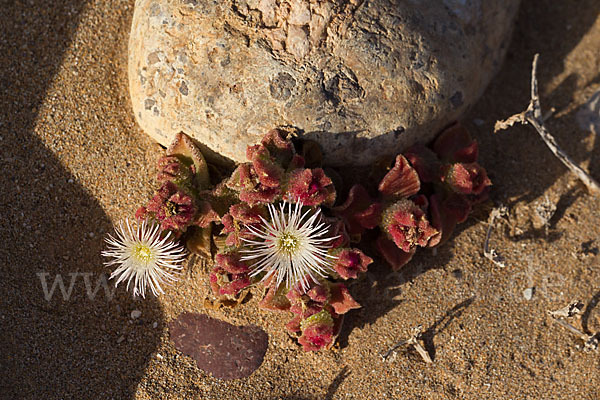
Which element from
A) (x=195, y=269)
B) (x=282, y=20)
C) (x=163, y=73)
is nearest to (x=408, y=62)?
(x=282, y=20)

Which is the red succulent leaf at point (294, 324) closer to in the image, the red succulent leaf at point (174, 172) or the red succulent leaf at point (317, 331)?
the red succulent leaf at point (317, 331)

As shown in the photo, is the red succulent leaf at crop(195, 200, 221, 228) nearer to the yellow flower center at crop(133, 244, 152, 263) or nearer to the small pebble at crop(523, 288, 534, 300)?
the yellow flower center at crop(133, 244, 152, 263)

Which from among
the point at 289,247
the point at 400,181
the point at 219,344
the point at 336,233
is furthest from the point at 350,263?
the point at 219,344

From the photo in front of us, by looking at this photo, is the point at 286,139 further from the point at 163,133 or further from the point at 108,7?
the point at 108,7

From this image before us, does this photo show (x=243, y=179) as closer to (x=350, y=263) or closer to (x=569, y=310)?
(x=350, y=263)

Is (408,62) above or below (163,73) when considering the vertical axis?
above

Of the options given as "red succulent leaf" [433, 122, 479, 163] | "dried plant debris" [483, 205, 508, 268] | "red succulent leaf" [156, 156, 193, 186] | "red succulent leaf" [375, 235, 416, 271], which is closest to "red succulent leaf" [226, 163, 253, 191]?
"red succulent leaf" [156, 156, 193, 186]
